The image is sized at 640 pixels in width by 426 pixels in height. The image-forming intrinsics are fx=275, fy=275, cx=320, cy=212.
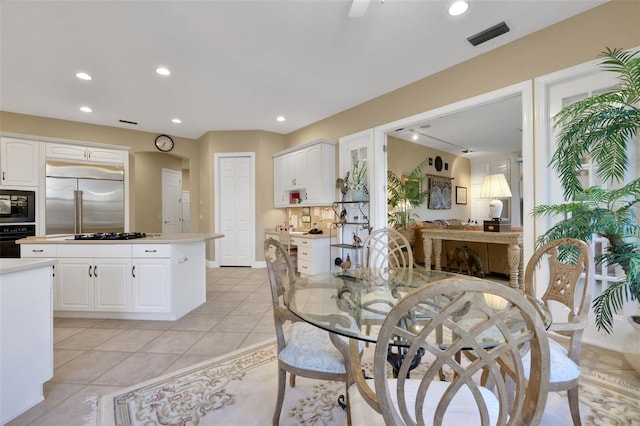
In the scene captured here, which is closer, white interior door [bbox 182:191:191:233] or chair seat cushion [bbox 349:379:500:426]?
chair seat cushion [bbox 349:379:500:426]

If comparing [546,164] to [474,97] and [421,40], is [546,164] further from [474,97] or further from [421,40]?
[421,40]

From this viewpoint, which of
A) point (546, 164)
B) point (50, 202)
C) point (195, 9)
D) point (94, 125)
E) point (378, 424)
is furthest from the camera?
point (94, 125)

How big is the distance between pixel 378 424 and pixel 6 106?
Result: 21.9ft

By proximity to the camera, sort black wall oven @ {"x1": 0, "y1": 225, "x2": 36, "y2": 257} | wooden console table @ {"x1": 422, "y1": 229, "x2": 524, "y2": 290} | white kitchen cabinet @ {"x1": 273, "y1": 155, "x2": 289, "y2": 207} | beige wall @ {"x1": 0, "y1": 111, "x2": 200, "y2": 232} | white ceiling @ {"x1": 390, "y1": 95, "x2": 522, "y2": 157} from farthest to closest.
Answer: white kitchen cabinet @ {"x1": 273, "y1": 155, "x2": 289, "y2": 207}
beige wall @ {"x1": 0, "y1": 111, "x2": 200, "y2": 232}
white ceiling @ {"x1": 390, "y1": 95, "x2": 522, "y2": 157}
black wall oven @ {"x1": 0, "y1": 225, "x2": 36, "y2": 257}
wooden console table @ {"x1": 422, "y1": 229, "x2": 524, "y2": 290}

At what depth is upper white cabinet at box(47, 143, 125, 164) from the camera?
14.8 feet

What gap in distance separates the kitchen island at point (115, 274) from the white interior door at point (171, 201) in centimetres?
425

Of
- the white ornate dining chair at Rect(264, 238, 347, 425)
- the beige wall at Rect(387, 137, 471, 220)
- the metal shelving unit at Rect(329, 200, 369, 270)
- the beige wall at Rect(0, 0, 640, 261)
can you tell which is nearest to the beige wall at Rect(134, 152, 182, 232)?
the beige wall at Rect(0, 0, 640, 261)

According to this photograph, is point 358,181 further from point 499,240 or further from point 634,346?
point 634,346

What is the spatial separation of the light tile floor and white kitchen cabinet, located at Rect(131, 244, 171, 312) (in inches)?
8.1

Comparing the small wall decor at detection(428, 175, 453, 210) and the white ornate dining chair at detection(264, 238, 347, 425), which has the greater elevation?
the small wall decor at detection(428, 175, 453, 210)

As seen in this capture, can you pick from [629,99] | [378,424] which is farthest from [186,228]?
[629,99]

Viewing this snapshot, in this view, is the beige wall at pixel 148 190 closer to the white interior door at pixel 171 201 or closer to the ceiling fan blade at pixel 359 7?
the white interior door at pixel 171 201

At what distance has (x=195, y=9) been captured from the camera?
231 centimetres

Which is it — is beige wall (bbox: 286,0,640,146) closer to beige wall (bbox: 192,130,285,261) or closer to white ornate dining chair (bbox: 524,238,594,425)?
white ornate dining chair (bbox: 524,238,594,425)
